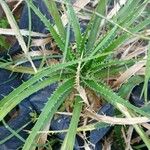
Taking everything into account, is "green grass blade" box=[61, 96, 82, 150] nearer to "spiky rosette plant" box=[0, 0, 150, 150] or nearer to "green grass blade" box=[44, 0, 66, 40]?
"spiky rosette plant" box=[0, 0, 150, 150]

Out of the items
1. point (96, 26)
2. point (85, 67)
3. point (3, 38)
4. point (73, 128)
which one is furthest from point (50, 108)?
point (3, 38)

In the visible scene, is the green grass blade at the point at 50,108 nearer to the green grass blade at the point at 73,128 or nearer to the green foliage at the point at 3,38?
the green grass blade at the point at 73,128

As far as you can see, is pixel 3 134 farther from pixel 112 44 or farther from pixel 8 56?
pixel 112 44

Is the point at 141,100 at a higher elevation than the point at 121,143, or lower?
higher

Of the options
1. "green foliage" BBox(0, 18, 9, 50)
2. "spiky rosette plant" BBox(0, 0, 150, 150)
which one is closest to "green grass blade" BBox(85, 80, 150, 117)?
"spiky rosette plant" BBox(0, 0, 150, 150)

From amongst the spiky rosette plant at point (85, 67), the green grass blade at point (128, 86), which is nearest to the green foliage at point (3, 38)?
the spiky rosette plant at point (85, 67)

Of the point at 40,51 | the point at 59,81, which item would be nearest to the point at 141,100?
the point at 59,81
